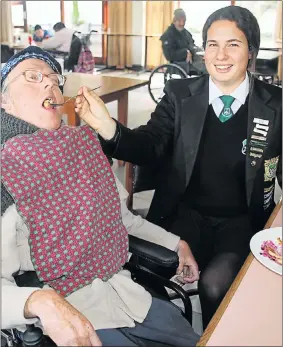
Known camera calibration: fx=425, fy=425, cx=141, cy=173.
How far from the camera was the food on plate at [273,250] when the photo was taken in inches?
38.5

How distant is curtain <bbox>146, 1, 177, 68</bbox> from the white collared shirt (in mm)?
6928

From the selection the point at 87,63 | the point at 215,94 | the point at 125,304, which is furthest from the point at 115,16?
the point at 125,304

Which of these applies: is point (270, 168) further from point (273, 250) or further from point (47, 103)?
point (47, 103)

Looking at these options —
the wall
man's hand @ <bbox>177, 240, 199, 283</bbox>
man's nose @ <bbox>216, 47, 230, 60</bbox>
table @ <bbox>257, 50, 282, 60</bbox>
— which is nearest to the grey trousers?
man's hand @ <bbox>177, 240, 199, 283</bbox>

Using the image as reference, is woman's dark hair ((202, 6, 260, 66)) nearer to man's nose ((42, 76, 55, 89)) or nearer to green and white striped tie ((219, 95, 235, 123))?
green and white striped tie ((219, 95, 235, 123))

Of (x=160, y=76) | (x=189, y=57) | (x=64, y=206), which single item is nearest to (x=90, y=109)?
(x=64, y=206)

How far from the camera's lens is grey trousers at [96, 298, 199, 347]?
0.96 m

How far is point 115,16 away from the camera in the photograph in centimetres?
852

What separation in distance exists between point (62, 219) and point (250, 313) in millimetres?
482

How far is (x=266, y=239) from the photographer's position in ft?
3.51

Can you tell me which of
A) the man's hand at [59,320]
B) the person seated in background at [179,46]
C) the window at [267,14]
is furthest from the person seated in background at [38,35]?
the man's hand at [59,320]

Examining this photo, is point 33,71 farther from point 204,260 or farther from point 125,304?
point 204,260

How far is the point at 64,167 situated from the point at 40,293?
0.34m

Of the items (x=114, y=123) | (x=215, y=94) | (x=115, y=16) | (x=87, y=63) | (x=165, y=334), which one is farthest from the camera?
(x=115, y=16)
